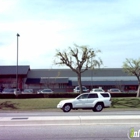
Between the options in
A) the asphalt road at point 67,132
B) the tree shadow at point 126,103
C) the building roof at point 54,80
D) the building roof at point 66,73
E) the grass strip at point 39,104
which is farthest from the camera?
the building roof at point 66,73

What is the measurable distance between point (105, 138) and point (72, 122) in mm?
2369

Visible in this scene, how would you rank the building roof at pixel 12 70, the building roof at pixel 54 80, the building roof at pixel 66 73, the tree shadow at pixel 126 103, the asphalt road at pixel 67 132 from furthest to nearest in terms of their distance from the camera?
the building roof at pixel 66 73, the building roof at pixel 12 70, the building roof at pixel 54 80, the tree shadow at pixel 126 103, the asphalt road at pixel 67 132

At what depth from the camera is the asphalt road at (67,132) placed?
9.10 metres

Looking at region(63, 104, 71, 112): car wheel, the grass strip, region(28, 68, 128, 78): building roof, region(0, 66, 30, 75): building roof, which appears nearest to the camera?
region(63, 104, 71, 112): car wheel

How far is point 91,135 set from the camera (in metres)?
9.37

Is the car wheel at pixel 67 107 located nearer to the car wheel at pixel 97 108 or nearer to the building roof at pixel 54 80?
the car wheel at pixel 97 108

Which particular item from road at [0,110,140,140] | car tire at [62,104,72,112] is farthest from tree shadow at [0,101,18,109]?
road at [0,110,140,140]

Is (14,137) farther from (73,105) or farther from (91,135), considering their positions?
(73,105)

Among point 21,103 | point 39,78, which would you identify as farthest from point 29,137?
point 39,78

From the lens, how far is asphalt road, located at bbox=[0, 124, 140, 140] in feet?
29.9

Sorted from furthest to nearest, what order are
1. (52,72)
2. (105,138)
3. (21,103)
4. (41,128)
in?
1. (52,72)
2. (21,103)
3. (41,128)
4. (105,138)

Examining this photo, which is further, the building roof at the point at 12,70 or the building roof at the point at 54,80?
the building roof at the point at 12,70

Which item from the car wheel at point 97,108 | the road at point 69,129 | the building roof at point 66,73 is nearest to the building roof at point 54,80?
the building roof at point 66,73

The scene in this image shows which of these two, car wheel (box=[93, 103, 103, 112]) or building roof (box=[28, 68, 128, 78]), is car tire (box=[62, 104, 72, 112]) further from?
building roof (box=[28, 68, 128, 78])
